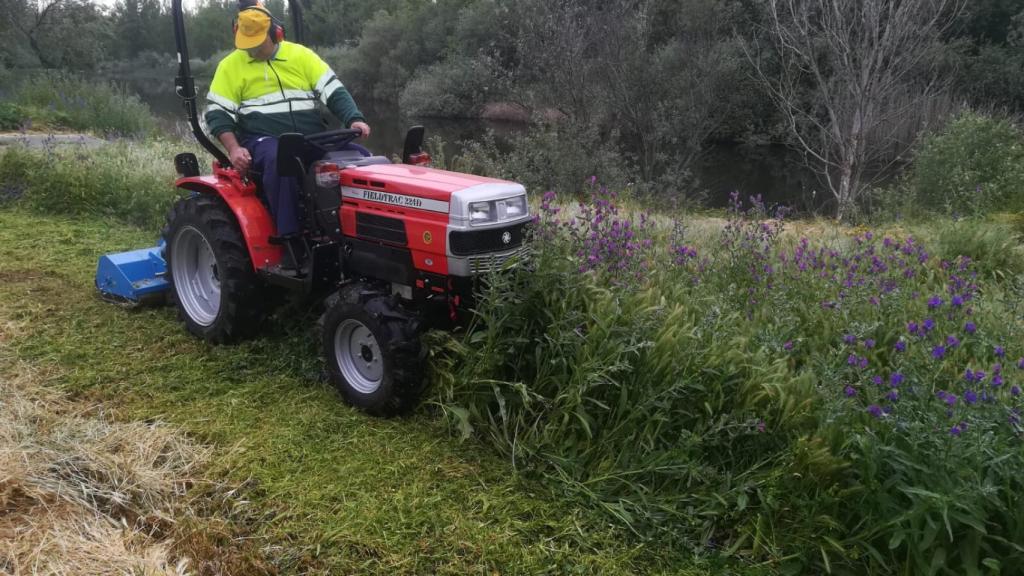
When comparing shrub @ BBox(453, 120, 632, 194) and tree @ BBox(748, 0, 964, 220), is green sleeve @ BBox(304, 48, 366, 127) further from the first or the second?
tree @ BBox(748, 0, 964, 220)

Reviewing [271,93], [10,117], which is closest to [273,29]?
[271,93]

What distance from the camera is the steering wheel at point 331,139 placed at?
3.80m

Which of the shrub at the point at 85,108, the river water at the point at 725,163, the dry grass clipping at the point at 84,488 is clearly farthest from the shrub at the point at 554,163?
the dry grass clipping at the point at 84,488

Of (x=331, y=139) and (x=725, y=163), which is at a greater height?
(x=331, y=139)

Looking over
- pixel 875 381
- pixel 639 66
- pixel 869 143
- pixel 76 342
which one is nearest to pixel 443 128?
pixel 639 66

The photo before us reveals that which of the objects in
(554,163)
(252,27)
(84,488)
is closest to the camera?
(84,488)

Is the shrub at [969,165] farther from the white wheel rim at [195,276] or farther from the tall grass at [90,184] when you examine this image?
the tall grass at [90,184]

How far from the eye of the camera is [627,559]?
266 centimetres

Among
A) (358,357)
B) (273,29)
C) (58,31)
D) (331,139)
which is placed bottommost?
(358,357)

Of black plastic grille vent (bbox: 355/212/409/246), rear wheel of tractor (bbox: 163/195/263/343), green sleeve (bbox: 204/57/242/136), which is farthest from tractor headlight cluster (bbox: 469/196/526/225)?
green sleeve (bbox: 204/57/242/136)

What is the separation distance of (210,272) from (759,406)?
3.26m

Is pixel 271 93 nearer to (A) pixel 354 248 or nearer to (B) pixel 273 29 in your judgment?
(B) pixel 273 29

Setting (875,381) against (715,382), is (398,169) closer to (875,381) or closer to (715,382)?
(715,382)

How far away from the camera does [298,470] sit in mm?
3096
